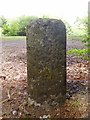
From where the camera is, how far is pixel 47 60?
371cm

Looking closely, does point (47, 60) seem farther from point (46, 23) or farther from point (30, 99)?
point (30, 99)

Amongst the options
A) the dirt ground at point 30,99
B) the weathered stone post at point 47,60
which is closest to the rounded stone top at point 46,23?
the weathered stone post at point 47,60

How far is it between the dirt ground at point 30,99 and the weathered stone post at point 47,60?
0.13m

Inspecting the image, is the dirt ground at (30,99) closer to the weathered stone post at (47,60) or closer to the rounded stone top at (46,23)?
the weathered stone post at (47,60)

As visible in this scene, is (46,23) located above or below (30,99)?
above

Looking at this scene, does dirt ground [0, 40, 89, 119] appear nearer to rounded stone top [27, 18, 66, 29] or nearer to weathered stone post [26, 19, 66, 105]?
weathered stone post [26, 19, 66, 105]

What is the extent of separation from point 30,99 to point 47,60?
2.03 feet

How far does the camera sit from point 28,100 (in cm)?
397

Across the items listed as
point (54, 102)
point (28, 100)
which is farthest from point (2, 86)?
point (54, 102)

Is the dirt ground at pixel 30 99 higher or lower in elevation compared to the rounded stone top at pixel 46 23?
lower

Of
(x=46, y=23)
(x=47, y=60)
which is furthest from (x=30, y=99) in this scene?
(x=46, y=23)

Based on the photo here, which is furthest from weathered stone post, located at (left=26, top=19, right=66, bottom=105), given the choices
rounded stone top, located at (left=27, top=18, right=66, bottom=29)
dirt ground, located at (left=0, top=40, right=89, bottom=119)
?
dirt ground, located at (left=0, top=40, right=89, bottom=119)

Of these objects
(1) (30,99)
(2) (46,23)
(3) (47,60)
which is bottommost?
(1) (30,99)

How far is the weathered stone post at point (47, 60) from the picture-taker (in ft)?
12.1
